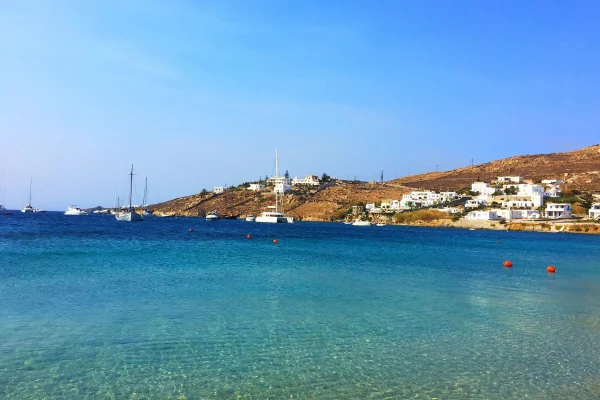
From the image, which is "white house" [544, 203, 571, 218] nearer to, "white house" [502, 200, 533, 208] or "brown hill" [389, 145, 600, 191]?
"white house" [502, 200, 533, 208]

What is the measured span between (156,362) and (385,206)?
121204 millimetres

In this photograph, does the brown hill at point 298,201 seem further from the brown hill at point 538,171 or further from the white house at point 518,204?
the white house at point 518,204

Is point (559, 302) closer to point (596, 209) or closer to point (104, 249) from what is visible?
point (104, 249)

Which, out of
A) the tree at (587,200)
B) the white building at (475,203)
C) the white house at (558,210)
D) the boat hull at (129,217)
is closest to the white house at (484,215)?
the white house at (558,210)

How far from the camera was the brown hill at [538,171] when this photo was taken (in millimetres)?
133000

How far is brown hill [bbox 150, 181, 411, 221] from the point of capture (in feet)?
455

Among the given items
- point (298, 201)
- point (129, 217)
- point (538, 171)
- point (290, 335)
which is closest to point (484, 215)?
point (298, 201)

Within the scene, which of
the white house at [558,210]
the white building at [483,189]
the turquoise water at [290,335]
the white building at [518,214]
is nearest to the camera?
the turquoise water at [290,335]

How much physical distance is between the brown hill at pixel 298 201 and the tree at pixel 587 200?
4988 cm

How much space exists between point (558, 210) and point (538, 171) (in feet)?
206

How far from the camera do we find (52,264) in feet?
91.7

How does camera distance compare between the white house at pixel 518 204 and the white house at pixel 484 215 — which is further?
the white house at pixel 518 204

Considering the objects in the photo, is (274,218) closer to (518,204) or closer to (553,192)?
(518,204)

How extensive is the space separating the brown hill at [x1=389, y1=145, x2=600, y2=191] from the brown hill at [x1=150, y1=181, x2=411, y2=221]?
20.9m
